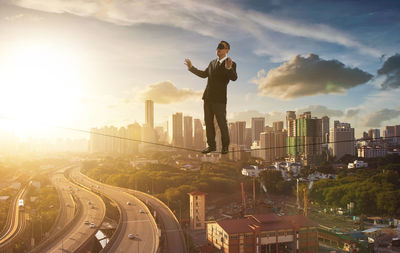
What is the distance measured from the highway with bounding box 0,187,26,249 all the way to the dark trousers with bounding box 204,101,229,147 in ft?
59.6

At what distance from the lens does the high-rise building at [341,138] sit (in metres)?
45.3

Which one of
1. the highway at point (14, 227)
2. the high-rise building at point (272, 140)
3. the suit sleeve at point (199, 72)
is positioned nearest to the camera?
the suit sleeve at point (199, 72)

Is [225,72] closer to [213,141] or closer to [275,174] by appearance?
[213,141]

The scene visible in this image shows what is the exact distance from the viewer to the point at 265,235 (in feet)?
50.0

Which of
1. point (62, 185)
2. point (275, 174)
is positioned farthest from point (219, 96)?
point (62, 185)

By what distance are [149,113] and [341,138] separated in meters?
37.8

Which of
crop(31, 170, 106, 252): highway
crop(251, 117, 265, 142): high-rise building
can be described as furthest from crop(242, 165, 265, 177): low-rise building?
crop(31, 170, 106, 252): highway

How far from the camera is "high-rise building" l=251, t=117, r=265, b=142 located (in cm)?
5041

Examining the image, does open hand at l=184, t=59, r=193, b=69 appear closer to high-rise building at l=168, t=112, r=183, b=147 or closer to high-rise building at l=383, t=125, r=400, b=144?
high-rise building at l=168, t=112, r=183, b=147

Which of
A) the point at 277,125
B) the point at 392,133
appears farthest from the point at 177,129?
the point at 392,133

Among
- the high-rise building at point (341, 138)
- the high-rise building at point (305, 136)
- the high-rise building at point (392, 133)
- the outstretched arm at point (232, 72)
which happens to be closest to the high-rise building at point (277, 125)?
the high-rise building at point (341, 138)

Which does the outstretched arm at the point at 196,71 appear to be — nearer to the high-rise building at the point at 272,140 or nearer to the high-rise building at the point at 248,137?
the high-rise building at the point at 272,140

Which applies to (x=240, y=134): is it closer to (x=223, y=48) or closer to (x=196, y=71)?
(x=196, y=71)

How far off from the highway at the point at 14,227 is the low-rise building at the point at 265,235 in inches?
433
